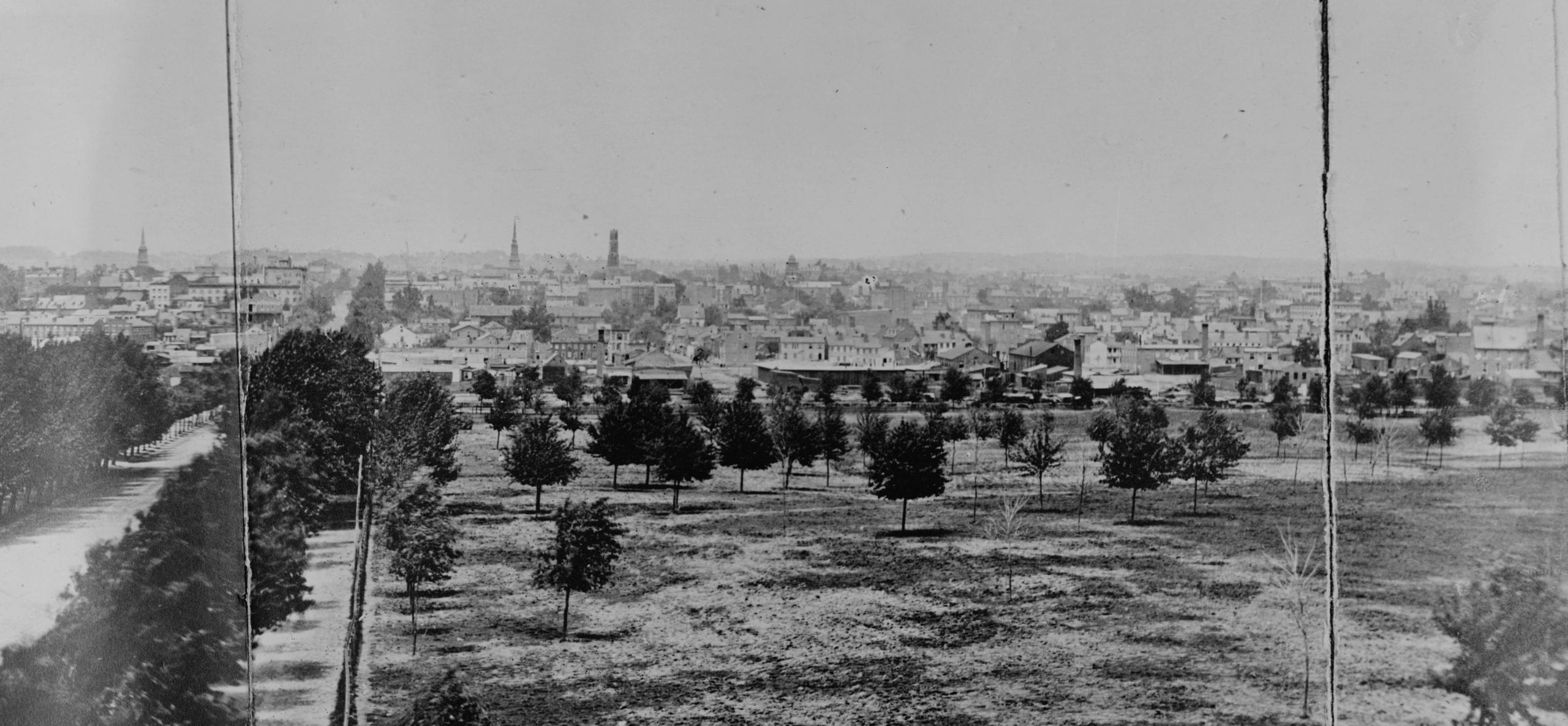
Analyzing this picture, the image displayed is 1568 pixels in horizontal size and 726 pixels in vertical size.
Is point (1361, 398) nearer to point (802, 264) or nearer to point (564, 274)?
point (802, 264)

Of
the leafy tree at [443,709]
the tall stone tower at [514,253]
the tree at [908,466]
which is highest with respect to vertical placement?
the tall stone tower at [514,253]

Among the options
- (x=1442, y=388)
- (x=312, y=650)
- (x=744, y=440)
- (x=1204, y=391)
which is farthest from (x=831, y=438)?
(x=1442, y=388)

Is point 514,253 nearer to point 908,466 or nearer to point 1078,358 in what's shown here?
point 908,466

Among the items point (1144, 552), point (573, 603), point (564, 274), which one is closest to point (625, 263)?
point (564, 274)

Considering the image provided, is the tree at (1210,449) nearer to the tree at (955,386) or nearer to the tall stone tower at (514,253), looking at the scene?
the tree at (955,386)

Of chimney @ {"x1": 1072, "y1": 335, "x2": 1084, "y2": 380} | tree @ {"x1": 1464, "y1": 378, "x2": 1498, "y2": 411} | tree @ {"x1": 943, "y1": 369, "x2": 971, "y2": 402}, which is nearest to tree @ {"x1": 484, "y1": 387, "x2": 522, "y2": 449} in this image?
tree @ {"x1": 943, "y1": 369, "x2": 971, "y2": 402}

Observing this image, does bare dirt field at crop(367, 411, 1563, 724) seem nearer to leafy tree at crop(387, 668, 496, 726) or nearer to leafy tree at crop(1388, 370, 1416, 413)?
leafy tree at crop(387, 668, 496, 726)

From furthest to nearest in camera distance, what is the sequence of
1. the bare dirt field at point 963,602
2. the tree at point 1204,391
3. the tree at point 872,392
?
the tree at point 872,392 < the tree at point 1204,391 < the bare dirt field at point 963,602

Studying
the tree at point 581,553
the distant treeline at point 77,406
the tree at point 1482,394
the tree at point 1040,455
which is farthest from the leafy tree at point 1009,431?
the distant treeline at point 77,406
